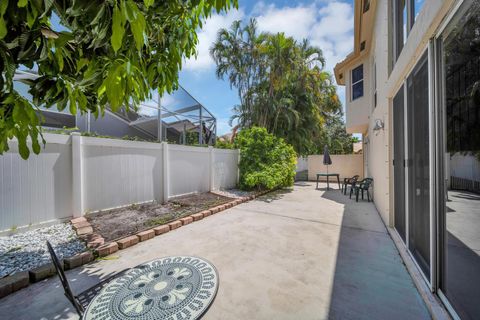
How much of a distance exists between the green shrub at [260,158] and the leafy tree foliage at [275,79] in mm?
2630

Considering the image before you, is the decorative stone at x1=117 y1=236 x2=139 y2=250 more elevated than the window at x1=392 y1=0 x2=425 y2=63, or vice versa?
the window at x1=392 y1=0 x2=425 y2=63

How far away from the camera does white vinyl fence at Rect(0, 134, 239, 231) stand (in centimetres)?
372

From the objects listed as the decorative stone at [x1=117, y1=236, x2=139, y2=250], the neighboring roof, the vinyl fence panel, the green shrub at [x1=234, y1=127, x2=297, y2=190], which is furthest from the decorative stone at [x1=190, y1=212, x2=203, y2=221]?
the neighboring roof

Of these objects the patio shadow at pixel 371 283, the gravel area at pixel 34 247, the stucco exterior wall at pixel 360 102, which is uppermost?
the stucco exterior wall at pixel 360 102

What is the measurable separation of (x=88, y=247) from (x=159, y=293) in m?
1.80

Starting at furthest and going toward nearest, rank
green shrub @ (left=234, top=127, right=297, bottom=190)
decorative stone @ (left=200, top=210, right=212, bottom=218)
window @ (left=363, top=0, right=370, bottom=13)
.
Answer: green shrub @ (left=234, top=127, right=297, bottom=190), window @ (left=363, top=0, right=370, bottom=13), decorative stone @ (left=200, top=210, right=212, bottom=218)

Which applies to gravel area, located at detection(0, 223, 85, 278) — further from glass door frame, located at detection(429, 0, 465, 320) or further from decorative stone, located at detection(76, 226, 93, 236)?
glass door frame, located at detection(429, 0, 465, 320)

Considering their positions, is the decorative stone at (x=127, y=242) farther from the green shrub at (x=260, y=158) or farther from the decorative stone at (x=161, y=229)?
the green shrub at (x=260, y=158)

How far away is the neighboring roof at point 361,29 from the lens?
20.6ft

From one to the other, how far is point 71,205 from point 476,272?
5.93 m

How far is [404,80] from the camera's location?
3.36 meters

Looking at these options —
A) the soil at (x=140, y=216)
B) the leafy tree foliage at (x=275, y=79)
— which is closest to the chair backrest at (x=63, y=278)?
the soil at (x=140, y=216)

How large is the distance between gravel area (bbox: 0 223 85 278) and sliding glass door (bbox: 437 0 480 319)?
4582 mm

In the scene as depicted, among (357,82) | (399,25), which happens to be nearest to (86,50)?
(399,25)
